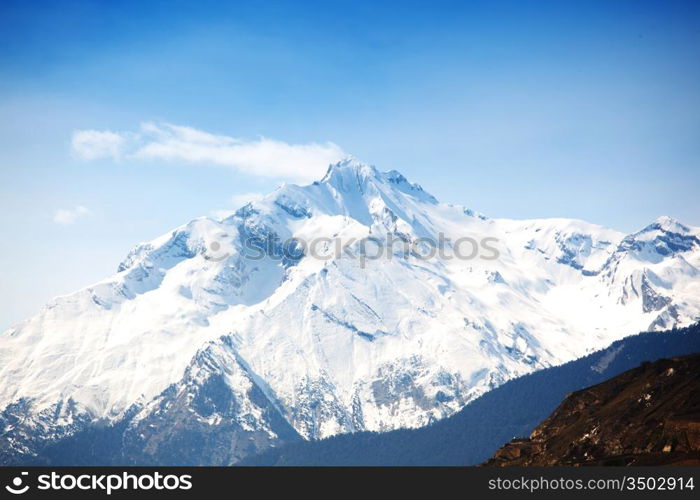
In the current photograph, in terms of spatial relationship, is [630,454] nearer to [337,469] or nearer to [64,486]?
[337,469]

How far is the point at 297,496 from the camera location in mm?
128500

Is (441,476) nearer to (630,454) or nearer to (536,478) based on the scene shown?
(536,478)

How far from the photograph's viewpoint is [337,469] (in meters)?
146

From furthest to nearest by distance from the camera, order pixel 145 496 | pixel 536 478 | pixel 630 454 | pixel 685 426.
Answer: pixel 630 454 < pixel 685 426 < pixel 536 478 < pixel 145 496

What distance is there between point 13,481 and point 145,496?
20413mm

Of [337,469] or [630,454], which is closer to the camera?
[337,469]

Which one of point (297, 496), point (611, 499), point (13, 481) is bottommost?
point (611, 499)

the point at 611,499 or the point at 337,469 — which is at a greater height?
the point at 337,469

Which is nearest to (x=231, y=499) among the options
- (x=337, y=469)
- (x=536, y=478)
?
(x=337, y=469)

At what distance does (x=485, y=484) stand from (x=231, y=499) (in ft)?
115

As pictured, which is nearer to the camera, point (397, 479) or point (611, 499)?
point (611, 499)

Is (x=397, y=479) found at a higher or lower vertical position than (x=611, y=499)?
higher

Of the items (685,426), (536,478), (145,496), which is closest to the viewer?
(145,496)

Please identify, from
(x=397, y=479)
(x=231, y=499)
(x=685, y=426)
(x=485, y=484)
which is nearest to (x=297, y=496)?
(x=231, y=499)
